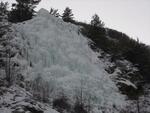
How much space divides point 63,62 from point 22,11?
11947 mm

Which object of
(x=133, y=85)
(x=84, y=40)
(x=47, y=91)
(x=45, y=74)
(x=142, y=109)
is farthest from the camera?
(x=84, y=40)

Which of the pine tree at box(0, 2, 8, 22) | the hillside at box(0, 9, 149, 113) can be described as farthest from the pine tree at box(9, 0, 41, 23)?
the hillside at box(0, 9, 149, 113)

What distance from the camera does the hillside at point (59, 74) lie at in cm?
1388

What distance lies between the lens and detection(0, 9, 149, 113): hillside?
13.9 metres

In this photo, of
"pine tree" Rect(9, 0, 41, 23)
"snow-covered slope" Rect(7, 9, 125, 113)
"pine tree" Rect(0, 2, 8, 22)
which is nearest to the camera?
"snow-covered slope" Rect(7, 9, 125, 113)

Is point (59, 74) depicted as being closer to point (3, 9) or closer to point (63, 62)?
point (63, 62)

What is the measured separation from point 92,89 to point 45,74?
10.6 feet

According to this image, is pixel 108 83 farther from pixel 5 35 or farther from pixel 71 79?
pixel 5 35

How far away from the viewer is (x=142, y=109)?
1797 cm

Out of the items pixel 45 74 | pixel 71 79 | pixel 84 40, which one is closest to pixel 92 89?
pixel 71 79

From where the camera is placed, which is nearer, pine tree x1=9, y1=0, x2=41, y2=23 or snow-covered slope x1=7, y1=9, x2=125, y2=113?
snow-covered slope x1=7, y1=9, x2=125, y2=113

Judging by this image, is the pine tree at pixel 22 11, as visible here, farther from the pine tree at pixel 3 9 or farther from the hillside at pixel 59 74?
the hillside at pixel 59 74

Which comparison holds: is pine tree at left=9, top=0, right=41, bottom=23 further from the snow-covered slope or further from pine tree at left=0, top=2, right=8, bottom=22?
the snow-covered slope

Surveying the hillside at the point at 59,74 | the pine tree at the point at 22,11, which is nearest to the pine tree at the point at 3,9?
the pine tree at the point at 22,11
